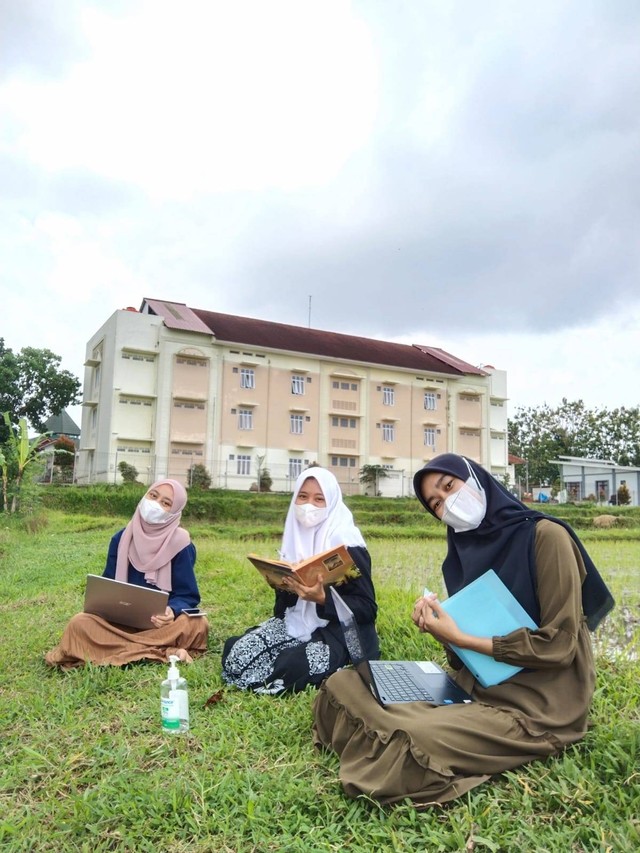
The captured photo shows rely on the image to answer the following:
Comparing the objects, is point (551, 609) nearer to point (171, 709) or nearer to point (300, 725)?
point (300, 725)

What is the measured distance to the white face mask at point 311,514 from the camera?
348cm

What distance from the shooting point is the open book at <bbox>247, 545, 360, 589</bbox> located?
2.78 m

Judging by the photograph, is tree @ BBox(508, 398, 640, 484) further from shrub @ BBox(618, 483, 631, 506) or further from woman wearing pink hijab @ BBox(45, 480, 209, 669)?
woman wearing pink hijab @ BBox(45, 480, 209, 669)

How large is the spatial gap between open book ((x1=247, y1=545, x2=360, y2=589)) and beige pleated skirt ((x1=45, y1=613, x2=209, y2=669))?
111cm

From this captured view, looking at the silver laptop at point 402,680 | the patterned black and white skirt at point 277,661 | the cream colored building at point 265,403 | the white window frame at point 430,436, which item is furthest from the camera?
the white window frame at point 430,436

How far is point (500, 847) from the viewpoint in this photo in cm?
182

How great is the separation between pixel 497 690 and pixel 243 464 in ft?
83.7

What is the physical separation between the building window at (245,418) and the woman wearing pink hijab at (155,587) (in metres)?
23.7

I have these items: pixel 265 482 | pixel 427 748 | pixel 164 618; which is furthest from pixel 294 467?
pixel 427 748

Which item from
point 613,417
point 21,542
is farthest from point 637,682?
point 613,417

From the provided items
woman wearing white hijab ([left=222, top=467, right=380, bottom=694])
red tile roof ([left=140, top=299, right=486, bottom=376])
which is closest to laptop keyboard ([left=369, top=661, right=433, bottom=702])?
woman wearing white hijab ([left=222, top=467, right=380, bottom=694])

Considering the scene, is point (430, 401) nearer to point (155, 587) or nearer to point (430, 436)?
point (430, 436)

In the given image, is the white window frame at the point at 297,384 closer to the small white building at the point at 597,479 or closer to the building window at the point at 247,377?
the building window at the point at 247,377

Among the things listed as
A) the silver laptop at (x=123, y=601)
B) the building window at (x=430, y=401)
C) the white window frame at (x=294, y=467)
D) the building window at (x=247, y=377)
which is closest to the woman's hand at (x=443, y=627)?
the silver laptop at (x=123, y=601)
